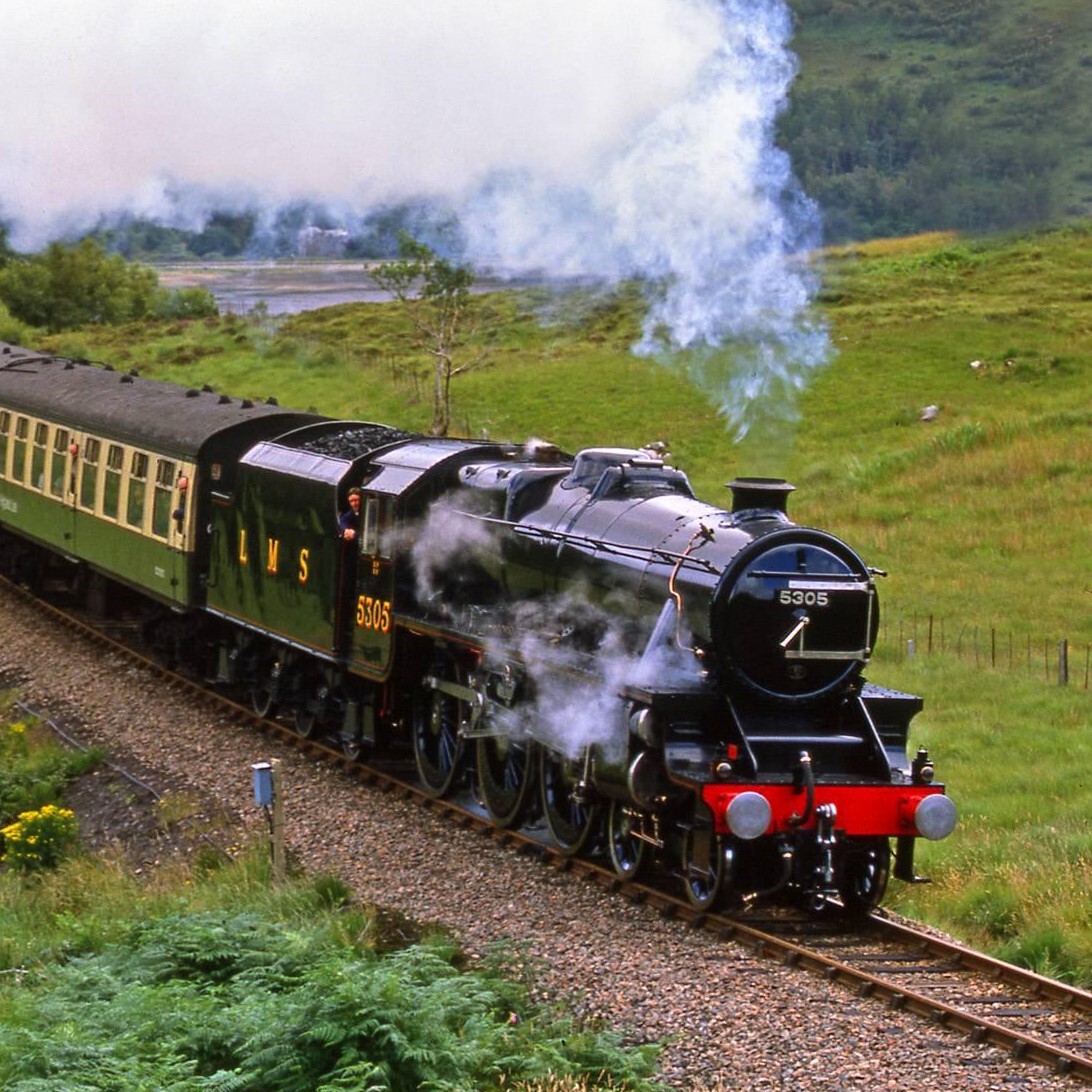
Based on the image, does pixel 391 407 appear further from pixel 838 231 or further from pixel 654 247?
pixel 838 231

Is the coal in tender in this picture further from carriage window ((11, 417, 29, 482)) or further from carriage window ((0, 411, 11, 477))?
carriage window ((0, 411, 11, 477))

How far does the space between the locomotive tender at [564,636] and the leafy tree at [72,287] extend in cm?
3511

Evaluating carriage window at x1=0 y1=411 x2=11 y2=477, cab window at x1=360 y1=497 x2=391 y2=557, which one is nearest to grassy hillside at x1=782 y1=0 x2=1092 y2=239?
cab window at x1=360 y1=497 x2=391 y2=557

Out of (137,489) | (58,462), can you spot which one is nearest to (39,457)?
(58,462)

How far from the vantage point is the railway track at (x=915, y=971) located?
8.96 meters

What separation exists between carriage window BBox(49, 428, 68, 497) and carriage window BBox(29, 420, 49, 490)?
0.40 metres

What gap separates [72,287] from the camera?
54000 mm

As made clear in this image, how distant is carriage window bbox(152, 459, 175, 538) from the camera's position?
19500mm

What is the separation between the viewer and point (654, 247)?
53.1 ft

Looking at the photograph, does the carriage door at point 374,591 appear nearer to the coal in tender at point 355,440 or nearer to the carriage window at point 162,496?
the coal in tender at point 355,440

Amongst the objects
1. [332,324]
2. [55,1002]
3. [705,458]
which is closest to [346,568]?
[55,1002]

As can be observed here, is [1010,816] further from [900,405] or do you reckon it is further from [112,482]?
[900,405]

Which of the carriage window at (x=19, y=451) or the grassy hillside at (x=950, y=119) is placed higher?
the grassy hillside at (x=950, y=119)

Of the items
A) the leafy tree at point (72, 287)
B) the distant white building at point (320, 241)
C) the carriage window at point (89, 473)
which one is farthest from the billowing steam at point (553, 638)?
the leafy tree at point (72, 287)
